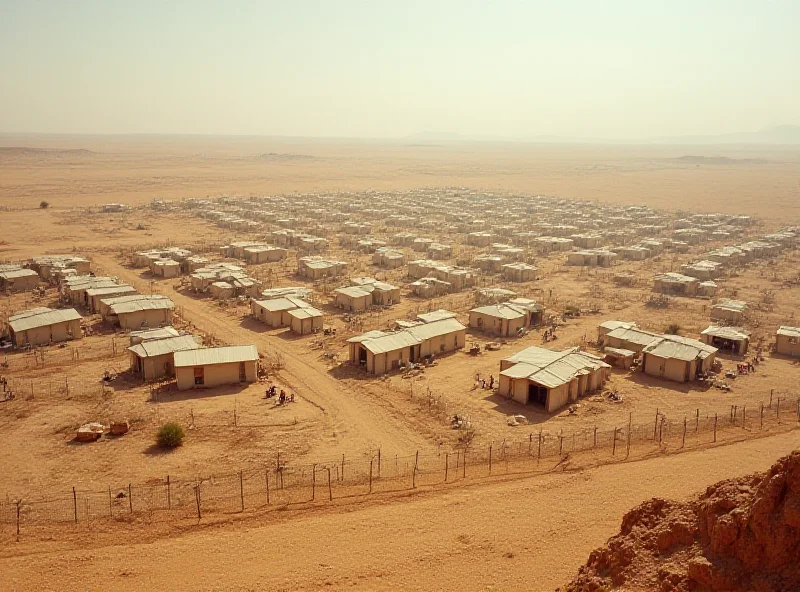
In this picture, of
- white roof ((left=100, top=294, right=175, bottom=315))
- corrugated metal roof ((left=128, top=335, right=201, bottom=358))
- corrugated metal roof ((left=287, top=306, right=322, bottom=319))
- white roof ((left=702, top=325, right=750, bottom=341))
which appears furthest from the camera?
corrugated metal roof ((left=287, top=306, right=322, bottom=319))

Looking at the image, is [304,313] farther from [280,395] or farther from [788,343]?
[788,343]

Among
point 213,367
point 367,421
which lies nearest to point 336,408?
point 367,421

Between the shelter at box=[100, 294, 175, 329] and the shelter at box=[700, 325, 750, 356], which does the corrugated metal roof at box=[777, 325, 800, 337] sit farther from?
the shelter at box=[100, 294, 175, 329]

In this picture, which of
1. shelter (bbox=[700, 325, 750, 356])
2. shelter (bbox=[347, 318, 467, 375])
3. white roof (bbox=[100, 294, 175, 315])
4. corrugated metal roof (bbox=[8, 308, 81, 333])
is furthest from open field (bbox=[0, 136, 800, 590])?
corrugated metal roof (bbox=[8, 308, 81, 333])

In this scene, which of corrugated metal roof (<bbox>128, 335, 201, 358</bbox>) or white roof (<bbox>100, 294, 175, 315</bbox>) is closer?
corrugated metal roof (<bbox>128, 335, 201, 358</bbox>)

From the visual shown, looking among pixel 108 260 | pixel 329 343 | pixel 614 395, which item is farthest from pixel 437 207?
pixel 614 395

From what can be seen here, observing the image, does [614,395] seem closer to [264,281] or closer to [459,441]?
[459,441]
